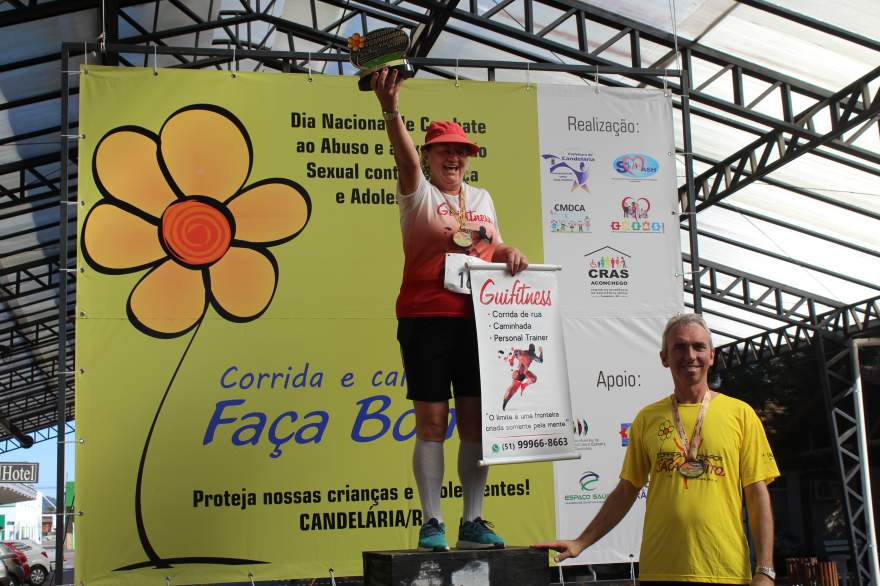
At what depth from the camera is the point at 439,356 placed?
3.03 metres

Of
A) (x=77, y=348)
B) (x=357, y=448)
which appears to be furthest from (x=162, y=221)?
(x=357, y=448)

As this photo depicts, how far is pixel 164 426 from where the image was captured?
13.5 feet

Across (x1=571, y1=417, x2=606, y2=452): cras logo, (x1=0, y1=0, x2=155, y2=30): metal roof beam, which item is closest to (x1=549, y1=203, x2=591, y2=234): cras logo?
(x1=571, y1=417, x2=606, y2=452): cras logo

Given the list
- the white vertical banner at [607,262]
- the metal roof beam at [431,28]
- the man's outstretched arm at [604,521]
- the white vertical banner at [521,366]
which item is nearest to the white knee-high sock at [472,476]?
the white vertical banner at [521,366]

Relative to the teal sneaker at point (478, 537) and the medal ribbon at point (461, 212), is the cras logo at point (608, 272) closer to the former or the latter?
the medal ribbon at point (461, 212)

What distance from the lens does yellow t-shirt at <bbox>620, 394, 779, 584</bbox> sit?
2.35 m

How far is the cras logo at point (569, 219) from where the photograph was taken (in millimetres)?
4652

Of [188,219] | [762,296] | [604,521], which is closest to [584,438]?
[604,521]

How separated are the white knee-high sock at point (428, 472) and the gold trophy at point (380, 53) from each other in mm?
1113

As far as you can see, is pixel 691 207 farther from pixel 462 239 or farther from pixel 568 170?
pixel 462 239

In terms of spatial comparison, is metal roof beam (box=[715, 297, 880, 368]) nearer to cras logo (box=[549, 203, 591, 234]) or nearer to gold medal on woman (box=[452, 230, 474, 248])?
cras logo (box=[549, 203, 591, 234])

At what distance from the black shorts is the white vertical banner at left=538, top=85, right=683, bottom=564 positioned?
1.53 meters

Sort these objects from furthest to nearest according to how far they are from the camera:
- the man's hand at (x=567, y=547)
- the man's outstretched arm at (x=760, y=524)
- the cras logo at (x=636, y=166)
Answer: the cras logo at (x=636, y=166)
the man's hand at (x=567, y=547)
the man's outstretched arm at (x=760, y=524)

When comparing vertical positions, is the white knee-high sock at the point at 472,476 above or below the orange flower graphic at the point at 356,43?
below
